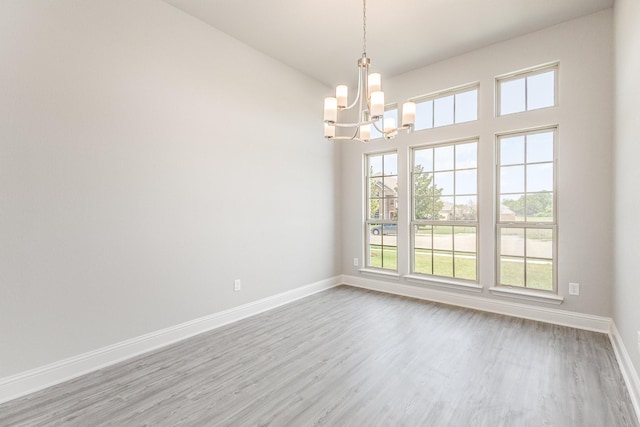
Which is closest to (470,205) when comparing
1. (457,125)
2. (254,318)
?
(457,125)

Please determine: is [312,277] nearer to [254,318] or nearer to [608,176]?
[254,318]

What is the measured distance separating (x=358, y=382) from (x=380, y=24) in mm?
3572

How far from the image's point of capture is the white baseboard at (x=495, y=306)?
125 inches

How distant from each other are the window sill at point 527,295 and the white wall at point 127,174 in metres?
2.79

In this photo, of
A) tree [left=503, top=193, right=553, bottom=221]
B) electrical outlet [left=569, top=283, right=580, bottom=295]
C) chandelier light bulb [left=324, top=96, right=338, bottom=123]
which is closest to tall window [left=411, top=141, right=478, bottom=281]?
tree [left=503, top=193, right=553, bottom=221]

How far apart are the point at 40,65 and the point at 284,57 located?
263 cm

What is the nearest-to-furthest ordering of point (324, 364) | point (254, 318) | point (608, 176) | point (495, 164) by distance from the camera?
point (324, 364) → point (608, 176) → point (254, 318) → point (495, 164)

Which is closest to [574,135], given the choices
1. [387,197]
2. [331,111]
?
[387,197]

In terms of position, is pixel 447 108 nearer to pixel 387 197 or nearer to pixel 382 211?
pixel 387 197

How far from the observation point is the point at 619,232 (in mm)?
2719

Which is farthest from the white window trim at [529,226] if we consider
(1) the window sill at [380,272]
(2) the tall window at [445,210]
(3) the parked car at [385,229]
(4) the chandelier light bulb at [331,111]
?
(4) the chandelier light bulb at [331,111]

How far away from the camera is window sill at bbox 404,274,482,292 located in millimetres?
3920

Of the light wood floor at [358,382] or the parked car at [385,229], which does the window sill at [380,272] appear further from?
the light wood floor at [358,382]

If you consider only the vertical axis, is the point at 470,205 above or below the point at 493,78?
below
